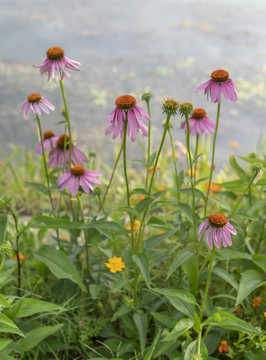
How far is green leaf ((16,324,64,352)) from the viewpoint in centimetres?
128

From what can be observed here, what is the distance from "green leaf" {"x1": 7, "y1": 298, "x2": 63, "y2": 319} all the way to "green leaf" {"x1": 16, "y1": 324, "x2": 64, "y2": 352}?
0.11m

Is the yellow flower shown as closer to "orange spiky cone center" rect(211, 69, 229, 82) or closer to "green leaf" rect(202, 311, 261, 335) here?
"green leaf" rect(202, 311, 261, 335)

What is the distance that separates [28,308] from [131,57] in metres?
3.76

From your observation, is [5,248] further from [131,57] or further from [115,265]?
[131,57]

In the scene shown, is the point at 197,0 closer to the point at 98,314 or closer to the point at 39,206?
the point at 39,206

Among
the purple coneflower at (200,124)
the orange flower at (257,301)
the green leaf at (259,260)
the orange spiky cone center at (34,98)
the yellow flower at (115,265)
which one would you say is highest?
the orange spiky cone center at (34,98)

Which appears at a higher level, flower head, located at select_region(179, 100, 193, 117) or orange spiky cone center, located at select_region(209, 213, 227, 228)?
flower head, located at select_region(179, 100, 193, 117)

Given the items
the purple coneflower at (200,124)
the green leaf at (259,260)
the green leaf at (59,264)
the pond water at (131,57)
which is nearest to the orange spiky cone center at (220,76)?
the purple coneflower at (200,124)

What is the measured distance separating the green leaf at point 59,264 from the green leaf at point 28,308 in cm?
17

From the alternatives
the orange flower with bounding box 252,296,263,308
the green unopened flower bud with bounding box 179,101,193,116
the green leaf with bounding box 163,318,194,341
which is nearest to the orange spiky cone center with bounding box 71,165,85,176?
the green unopened flower bud with bounding box 179,101,193,116

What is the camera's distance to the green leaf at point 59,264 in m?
1.40

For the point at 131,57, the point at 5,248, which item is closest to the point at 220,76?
the point at 5,248

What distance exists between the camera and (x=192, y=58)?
4.51m

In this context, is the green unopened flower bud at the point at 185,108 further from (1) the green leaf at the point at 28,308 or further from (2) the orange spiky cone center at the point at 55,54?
(1) the green leaf at the point at 28,308
